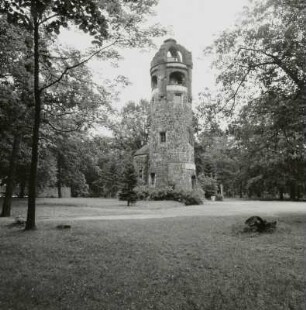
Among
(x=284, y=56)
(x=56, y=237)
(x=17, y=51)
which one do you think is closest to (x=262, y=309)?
(x=56, y=237)

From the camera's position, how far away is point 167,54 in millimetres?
35656

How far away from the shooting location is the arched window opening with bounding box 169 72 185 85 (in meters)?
35.5

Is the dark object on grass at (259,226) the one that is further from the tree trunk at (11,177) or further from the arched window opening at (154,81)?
the arched window opening at (154,81)

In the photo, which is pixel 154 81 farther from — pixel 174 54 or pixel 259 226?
pixel 259 226

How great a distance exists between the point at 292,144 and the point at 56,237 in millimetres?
10230

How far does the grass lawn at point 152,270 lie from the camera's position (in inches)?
207

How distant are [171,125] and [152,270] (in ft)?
91.3

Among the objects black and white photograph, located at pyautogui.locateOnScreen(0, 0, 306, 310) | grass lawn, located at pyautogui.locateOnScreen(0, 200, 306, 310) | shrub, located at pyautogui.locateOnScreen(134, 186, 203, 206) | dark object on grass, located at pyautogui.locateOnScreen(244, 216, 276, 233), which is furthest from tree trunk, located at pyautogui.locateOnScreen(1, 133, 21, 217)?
shrub, located at pyautogui.locateOnScreen(134, 186, 203, 206)

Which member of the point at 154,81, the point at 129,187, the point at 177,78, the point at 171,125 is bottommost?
the point at 129,187

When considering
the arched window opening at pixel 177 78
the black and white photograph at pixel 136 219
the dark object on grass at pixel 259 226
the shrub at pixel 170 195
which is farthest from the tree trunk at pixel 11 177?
the arched window opening at pixel 177 78

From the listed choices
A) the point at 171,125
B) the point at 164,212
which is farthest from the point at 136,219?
the point at 171,125

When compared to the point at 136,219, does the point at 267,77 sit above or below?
above

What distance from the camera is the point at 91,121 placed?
556 inches

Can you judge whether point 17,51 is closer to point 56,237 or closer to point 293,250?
point 56,237
